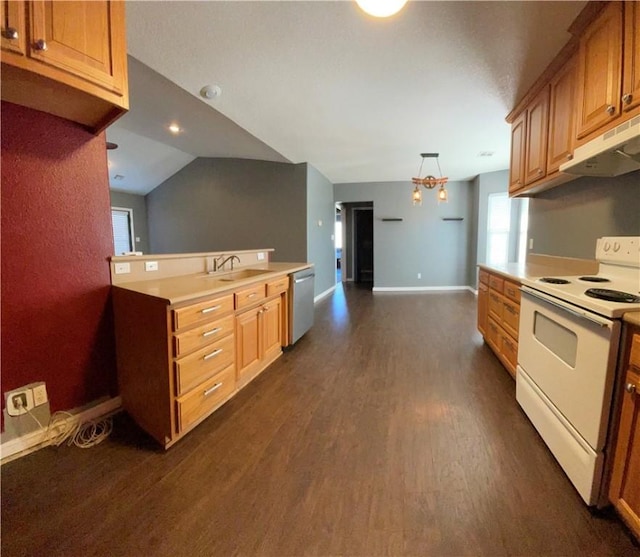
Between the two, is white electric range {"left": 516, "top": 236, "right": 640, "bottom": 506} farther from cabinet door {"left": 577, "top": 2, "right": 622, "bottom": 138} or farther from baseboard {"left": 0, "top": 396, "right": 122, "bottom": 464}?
baseboard {"left": 0, "top": 396, "right": 122, "bottom": 464}

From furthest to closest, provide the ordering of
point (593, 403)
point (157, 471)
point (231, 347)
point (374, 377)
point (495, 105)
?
1. point (495, 105)
2. point (374, 377)
3. point (231, 347)
4. point (157, 471)
5. point (593, 403)

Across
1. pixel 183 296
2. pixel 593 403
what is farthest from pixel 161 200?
pixel 593 403

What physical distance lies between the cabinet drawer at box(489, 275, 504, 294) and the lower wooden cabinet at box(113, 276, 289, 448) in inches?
85.6

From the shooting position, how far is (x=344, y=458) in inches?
63.9

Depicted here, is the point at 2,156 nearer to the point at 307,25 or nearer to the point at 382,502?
the point at 307,25

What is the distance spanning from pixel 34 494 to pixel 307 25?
2857 millimetres

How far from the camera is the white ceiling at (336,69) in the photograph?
1783 millimetres

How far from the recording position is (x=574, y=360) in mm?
1419

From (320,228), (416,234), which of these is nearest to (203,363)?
(320,228)

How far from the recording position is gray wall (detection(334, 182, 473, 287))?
6809 mm

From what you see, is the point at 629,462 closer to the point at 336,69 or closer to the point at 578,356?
the point at 578,356

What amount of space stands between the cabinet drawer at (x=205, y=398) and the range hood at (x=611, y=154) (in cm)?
253

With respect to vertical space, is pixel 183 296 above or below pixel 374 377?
above

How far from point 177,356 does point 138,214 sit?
6.51m
